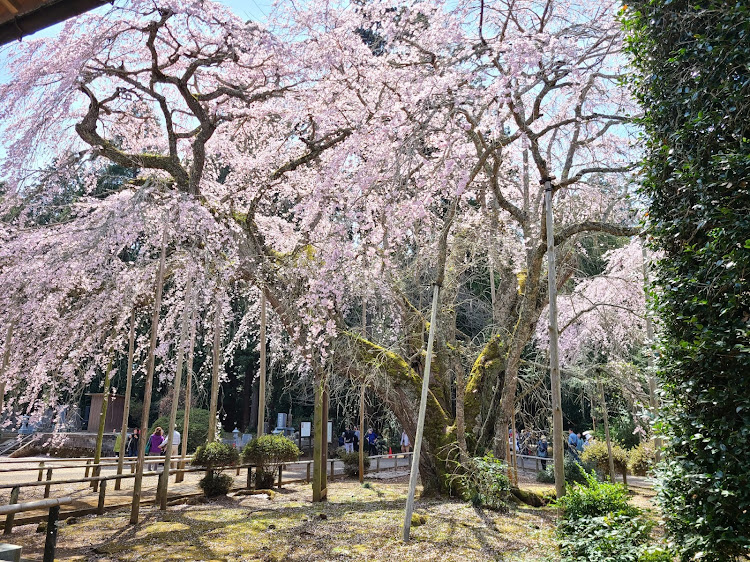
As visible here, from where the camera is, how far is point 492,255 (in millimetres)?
8781

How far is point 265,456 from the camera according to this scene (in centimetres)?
985

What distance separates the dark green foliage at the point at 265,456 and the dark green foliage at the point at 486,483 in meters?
4.08

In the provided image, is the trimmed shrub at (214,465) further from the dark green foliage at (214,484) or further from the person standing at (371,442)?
the person standing at (371,442)

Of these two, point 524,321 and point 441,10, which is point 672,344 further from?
point 441,10

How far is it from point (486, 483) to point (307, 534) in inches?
101

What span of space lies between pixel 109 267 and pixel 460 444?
5.45 metres

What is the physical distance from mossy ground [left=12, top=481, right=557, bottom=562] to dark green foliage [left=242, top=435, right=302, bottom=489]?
1.71 metres

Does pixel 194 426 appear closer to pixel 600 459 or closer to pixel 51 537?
pixel 600 459

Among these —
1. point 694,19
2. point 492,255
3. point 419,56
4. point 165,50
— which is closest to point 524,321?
point 492,255

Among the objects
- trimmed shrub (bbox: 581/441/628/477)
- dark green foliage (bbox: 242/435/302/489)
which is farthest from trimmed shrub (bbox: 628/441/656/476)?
dark green foliage (bbox: 242/435/302/489)

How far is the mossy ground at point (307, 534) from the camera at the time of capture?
5.18m

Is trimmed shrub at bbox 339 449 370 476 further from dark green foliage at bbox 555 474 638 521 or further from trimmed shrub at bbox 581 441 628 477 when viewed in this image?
dark green foliage at bbox 555 474 638 521

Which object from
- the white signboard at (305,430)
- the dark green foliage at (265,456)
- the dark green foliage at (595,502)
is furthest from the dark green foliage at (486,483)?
the white signboard at (305,430)

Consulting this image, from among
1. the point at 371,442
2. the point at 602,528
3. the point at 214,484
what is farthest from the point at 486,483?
the point at 371,442
